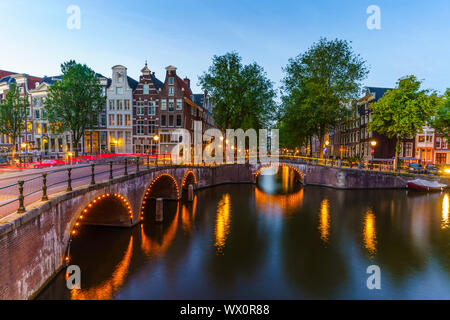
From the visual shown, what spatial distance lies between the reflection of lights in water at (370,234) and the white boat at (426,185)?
16.0 m

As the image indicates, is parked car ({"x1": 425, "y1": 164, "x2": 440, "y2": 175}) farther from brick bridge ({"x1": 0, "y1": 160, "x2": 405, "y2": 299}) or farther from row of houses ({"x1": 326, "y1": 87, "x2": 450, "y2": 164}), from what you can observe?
brick bridge ({"x1": 0, "y1": 160, "x2": 405, "y2": 299})

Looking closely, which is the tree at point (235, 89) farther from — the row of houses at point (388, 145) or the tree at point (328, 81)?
the row of houses at point (388, 145)

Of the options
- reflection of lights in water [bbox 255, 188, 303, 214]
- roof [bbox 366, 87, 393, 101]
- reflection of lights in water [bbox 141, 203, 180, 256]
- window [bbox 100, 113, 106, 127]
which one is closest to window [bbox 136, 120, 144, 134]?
window [bbox 100, 113, 106, 127]

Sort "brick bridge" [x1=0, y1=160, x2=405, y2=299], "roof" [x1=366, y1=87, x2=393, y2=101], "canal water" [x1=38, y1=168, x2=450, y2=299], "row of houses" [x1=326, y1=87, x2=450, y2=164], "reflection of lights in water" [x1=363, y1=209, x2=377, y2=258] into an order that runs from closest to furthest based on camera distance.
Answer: "brick bridge" [x1=0, y1=160, x2=405, y2=299]
"canal water" [x1=38, y1=168, x2=450, y2=299]
"reflection of lights in water" [x1=363, y1=209, x2=377, y2=258]
"row of houses" [x1=326, y1=87, x2=450, y2=164]
"roof" [x1=366, y1=87, x2=393, y2=101]

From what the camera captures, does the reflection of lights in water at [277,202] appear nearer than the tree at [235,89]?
Yes

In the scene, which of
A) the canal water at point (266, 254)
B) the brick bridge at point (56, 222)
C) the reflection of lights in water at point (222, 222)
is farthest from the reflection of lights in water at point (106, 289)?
the reflection of lights in water at point (222, 222)

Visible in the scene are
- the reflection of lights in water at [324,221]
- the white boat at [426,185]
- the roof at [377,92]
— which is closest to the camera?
the reflection of lights in water at [324,221]

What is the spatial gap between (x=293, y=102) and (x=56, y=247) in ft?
131

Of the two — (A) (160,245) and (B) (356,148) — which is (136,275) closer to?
(A) (160,245)

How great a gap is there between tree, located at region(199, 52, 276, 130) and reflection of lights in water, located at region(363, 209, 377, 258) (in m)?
22.4

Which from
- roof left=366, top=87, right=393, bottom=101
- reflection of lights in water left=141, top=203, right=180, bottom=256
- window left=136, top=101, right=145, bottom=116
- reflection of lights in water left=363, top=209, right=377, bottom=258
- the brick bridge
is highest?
roof left=366, top=87, right=393, bottom=101

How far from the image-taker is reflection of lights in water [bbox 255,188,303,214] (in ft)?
89.9

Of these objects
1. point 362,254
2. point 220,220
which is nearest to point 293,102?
point 220,220

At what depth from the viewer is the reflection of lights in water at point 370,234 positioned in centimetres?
1695
